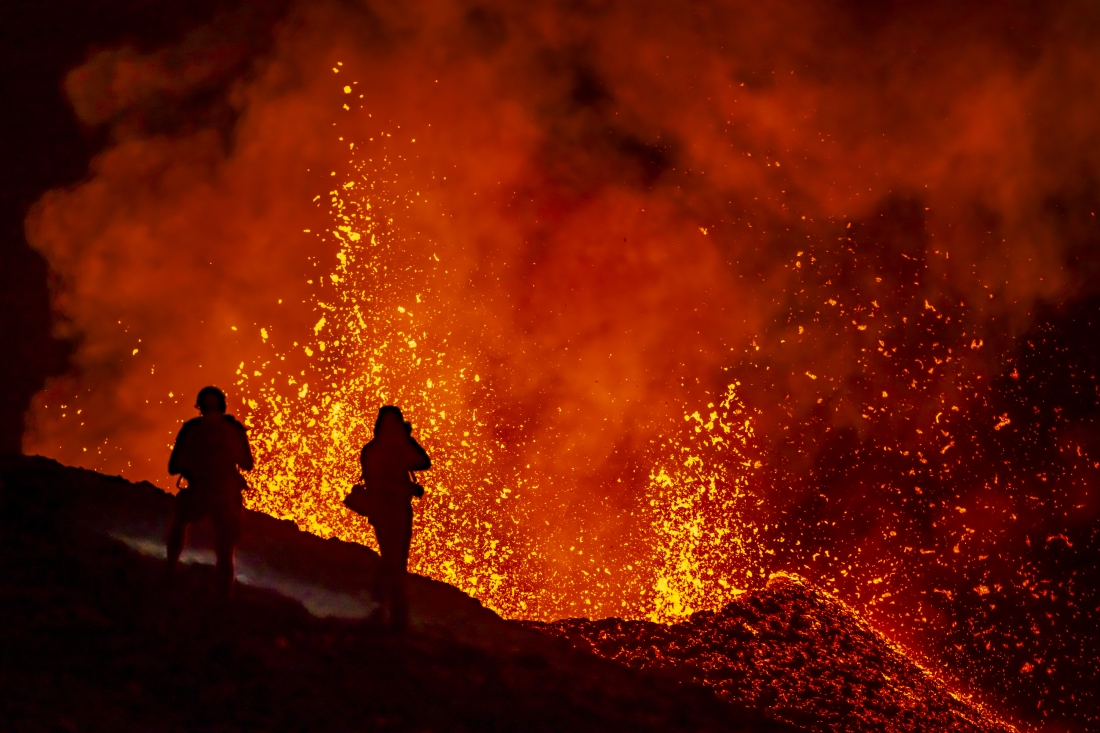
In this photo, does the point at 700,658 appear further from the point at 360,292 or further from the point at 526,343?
the point at 360,292

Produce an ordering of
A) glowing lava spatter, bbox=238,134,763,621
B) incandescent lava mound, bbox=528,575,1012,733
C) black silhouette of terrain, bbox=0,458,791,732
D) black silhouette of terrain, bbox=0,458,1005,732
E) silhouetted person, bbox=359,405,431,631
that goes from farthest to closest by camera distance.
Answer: glowing lava spatter, bbox=238,134,763,621
incandescent lava mound, bbox=528,575,1012,733
silhouetted person, bbox=359,405,431,631
black silhouette of terrain, bbox=0,458,1005,732
black silhouette of terrain, bbox=0,458,791,732

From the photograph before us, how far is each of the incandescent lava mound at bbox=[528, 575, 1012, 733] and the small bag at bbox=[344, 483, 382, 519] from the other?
14.7 feet

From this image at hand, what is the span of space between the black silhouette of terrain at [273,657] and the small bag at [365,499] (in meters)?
0.89

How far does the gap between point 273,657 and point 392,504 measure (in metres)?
1.66

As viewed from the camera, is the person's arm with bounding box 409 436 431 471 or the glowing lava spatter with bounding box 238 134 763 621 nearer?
the person's arm with bounding box 409 436 431 471

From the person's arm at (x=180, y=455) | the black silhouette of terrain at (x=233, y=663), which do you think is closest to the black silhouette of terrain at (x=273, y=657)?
the black silhouette of terrain at (x=233, y=663)

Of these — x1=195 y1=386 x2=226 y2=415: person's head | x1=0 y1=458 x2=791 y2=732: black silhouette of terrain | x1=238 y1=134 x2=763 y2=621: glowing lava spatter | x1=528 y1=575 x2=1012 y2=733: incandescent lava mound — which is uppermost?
x1=238 y1=134 x2=763 y2=621: glowing lava spatter

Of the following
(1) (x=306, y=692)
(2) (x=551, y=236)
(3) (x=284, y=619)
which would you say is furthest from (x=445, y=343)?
(1) (x=306, y=692)

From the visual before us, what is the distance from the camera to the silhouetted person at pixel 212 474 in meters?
7.57

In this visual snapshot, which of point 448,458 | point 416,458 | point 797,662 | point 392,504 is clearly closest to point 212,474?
point 392,504

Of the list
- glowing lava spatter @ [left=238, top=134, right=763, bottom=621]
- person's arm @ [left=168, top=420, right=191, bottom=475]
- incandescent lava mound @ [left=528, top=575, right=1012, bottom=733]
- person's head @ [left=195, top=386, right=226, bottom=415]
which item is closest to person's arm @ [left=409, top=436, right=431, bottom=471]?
person's head @ [left=195, top=386, right=226, bottom=415]

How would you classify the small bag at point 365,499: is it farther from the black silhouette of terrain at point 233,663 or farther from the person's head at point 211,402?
the person's head at point 211,402

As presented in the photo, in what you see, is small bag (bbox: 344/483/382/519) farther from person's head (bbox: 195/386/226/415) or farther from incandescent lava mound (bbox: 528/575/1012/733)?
incandescent lava mound (bbox: 528/575/1012/733)

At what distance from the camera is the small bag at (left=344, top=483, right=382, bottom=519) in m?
7.95
